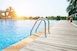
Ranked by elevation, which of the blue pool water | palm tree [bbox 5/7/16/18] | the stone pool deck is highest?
palm tree [bbox 5/7/16/18]

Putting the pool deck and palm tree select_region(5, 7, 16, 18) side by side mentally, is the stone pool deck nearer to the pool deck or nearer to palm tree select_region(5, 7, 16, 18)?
the pool deck

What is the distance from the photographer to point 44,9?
45469mm

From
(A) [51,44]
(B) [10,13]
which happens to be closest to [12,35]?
(A) [51,44]

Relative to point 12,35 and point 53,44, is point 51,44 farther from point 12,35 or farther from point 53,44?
point 12,35

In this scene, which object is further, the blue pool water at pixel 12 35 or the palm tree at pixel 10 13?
the palm tree at pixel 10 13

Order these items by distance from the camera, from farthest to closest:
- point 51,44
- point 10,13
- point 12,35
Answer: point 10,13 → point 12,35 → point 51,44

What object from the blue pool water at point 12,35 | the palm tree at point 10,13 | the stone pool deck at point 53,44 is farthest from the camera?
the palm tree at point 10,13

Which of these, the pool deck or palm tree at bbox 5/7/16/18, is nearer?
the pool deck

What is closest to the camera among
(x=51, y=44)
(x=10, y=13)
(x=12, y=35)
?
(x=51, y=44)

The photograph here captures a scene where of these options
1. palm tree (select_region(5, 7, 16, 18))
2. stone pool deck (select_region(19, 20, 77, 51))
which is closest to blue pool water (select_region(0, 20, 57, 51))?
stone pool deck (select_region(19, 20, 77, 51))

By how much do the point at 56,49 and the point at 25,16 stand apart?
155 ft

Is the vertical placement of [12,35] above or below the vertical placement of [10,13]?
below

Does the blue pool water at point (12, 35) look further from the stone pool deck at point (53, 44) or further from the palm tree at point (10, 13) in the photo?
the palm tree at point (10, 13)

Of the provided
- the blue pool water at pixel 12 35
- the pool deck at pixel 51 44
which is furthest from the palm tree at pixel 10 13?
the pool deck at pixel 51 44
